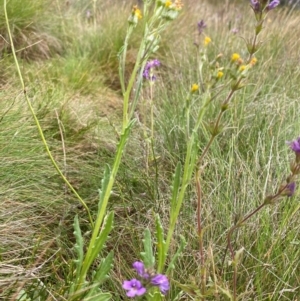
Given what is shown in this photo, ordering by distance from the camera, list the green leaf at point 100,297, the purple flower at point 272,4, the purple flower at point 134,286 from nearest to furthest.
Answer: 1. the purple flower at point 134,286
2. the green leaf at point 100,297
3. the purple flower at point 272,4

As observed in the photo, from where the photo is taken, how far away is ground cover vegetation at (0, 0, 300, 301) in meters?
1.29

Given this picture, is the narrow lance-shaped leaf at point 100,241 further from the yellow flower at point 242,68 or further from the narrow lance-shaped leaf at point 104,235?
the yellow flower at point 242,68

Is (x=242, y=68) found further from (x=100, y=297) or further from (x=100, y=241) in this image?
(x=100, y=297)

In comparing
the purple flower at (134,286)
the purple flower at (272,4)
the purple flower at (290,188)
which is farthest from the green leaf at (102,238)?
the purple flower at (272,4)

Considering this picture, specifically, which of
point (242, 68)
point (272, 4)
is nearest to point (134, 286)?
point (242, 68)

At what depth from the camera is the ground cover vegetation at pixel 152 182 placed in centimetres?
129

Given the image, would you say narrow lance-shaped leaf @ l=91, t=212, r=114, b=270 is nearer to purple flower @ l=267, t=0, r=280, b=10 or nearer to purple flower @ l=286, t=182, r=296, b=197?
purple flower @ l=286, t=182, r=296, b=197

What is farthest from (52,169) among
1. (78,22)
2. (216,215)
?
(78,22)

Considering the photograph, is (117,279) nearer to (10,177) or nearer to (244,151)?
(10,177)

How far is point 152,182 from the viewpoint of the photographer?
2092mm

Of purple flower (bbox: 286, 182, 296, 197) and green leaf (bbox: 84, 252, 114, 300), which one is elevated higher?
purple flower (bbox: 286, 182, 296, 197)

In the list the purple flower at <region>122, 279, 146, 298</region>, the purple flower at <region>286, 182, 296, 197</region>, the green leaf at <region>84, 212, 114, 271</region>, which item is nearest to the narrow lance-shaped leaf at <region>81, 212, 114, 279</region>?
the green leaf at <region>84, 212, 114, 271</region>

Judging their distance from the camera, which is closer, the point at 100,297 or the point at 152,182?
the point at 100,297

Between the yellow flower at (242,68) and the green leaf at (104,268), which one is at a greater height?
the yellow flower at (242,68)
